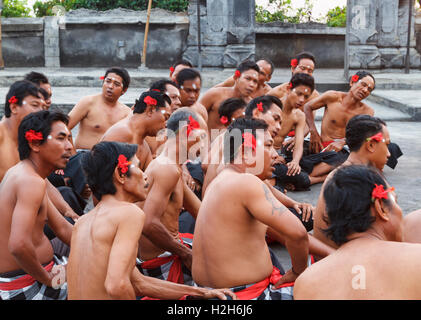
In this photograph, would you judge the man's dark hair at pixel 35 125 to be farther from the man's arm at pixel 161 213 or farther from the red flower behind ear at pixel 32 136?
the man's arm at pixel 161 213

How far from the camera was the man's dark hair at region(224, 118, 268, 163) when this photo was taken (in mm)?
3123

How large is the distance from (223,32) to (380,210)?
1158cm

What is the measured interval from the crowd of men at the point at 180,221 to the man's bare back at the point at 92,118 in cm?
117

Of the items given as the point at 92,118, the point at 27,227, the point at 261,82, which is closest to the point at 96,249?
the point at 27,227

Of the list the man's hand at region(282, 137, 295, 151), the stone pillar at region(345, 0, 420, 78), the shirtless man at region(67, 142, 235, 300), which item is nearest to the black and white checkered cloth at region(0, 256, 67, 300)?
the shirtless man at region(67, 142, 235, 300)

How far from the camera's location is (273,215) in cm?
283

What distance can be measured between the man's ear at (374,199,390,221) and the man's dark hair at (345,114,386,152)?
1.84 m

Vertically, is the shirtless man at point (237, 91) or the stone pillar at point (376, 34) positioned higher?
the stone pillar at point (376, 34)

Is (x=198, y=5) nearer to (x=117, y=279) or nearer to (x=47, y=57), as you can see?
(x=47, y=57)

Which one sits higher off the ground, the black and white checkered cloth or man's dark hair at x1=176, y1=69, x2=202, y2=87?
man's dark hair at x1=176, y1=69, x2=202, y2=87

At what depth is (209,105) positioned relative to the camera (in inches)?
254

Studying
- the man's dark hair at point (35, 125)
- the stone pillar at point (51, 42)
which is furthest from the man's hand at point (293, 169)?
the stone pillar at point (51, 42)

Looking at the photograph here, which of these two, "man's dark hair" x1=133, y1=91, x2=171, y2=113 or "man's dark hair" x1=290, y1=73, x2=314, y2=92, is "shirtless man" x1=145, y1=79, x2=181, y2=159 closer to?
"man's dark hair" x1=133, y1=91, x2=171, y2=113

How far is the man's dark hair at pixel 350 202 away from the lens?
7.23 feet
